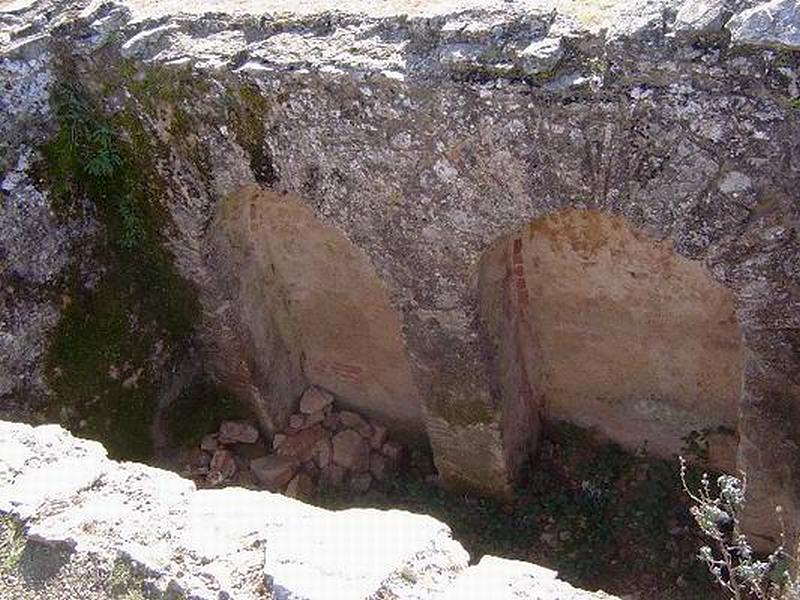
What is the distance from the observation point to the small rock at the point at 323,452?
718 cm

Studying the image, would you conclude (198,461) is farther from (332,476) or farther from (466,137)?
(466,137)

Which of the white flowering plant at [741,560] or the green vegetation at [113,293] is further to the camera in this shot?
the green vegetation at [113,293]

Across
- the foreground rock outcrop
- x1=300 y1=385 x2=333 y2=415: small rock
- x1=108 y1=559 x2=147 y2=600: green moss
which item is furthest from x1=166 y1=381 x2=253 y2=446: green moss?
x1=108 y1=559 x2=147 y2=600: green moss

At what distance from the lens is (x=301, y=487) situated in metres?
7.01

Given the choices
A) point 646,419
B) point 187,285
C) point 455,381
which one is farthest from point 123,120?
point 646,419

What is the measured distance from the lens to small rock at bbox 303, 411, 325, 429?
737cm

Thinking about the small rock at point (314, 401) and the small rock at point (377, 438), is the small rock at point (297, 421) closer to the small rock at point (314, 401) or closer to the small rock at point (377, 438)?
the small rock at point (314, 401)

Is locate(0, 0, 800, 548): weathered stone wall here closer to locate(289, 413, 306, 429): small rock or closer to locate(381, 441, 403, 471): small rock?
locate(381, 441, 403, 471): small rock

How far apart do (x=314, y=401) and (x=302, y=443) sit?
1.10 ft

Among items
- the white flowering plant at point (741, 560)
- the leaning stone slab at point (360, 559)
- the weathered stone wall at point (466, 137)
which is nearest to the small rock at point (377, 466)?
the weathered stone wall at point (466, 137)

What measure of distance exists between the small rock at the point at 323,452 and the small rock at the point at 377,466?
0.30 meters

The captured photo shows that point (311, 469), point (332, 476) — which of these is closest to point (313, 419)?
point (311, 469)

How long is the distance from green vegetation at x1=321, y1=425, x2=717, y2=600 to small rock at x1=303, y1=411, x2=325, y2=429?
0.68m

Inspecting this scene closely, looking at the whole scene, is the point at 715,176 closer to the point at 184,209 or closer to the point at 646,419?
the point at 646,419
